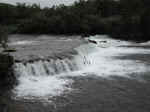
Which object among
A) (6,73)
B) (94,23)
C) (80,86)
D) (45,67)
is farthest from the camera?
(94,23)

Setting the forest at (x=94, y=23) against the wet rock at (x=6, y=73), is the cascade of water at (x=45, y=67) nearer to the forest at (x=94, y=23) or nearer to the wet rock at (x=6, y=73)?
the wet rock at (x=6, y=73)

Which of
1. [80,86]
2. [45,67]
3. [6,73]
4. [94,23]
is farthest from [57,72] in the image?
[94,23]

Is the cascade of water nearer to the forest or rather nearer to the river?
the river

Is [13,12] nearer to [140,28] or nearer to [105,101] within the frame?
[140,28]

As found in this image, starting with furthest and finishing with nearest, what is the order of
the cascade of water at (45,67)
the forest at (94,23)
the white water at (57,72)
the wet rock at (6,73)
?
the forest at (94,23), the cascade of water at (45,67), the wet rock at (6,73), the white water at (57,72)

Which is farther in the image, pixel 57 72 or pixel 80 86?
pixel 57 72

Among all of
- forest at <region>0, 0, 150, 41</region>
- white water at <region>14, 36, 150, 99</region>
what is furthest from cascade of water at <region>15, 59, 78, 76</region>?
forest at <region>0, 0, 150, 41</region>

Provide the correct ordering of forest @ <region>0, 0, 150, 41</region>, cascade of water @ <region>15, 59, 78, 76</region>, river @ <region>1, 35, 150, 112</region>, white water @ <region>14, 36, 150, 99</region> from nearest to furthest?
river @ <region>1, 35, 150, 112</region>, white water @ <region>14, 36, 150, 99</region>, cascade of water @ <region>15, 59, 78, 76</region>, forest @ <region>0, 0, 150, 41</region>

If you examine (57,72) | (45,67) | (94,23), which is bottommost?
(57,72)

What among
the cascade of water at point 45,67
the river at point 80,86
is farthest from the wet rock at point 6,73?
the cascade of water at point 45,67

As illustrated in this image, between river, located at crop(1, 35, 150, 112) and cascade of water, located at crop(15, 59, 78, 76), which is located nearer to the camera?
river, located at crop(1, 35, 150, 112)

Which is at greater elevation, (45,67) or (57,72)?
(45,67)

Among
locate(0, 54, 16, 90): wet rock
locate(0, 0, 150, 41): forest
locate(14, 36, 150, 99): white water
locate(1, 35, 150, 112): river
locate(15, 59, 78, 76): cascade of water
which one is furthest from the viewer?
locate(0, 0, 150, 41): forest

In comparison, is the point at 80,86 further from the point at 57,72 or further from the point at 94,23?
the point at 94,23
